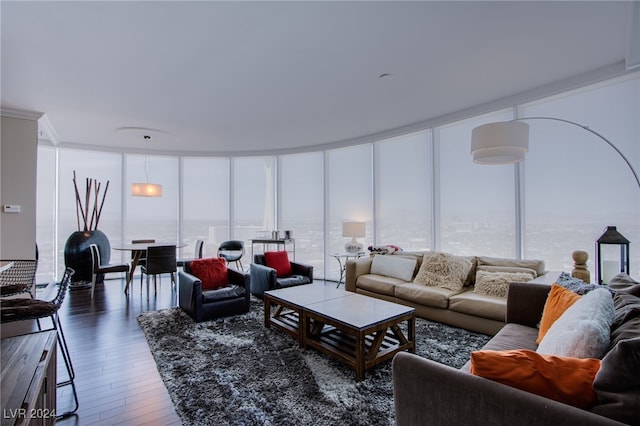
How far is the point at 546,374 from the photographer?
45.2 inches

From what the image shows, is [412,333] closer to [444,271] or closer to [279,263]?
[444,271]

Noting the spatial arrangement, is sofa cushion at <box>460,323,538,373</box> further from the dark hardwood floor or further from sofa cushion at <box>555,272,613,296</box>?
the dark hardwood floor

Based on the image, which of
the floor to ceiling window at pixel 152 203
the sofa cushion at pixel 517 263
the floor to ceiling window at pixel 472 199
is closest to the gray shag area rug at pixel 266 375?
the sofa cushion at pixel 517 263

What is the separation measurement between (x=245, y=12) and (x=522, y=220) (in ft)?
13.2

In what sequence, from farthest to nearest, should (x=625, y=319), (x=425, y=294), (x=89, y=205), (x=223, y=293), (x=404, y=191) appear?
(x=89, y=205), (x=404, y=191), (x=223, y=293), (x=425, y=294), (x=625, y=319)

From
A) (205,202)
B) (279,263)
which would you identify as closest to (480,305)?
(279,263)

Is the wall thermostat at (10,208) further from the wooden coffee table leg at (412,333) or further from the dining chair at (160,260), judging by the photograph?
the wooden coffee table leg at (412,333)

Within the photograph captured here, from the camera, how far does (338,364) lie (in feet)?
8.82

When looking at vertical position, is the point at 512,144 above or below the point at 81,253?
above

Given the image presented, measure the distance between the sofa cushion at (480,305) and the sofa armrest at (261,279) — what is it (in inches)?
95.9

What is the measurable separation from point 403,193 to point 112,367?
466 centimetres

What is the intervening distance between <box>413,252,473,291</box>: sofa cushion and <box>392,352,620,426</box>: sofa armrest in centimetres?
266

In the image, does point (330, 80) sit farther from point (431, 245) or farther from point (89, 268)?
point (89, 268)

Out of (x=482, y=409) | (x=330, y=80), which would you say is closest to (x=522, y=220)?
(x=330, y=80)
